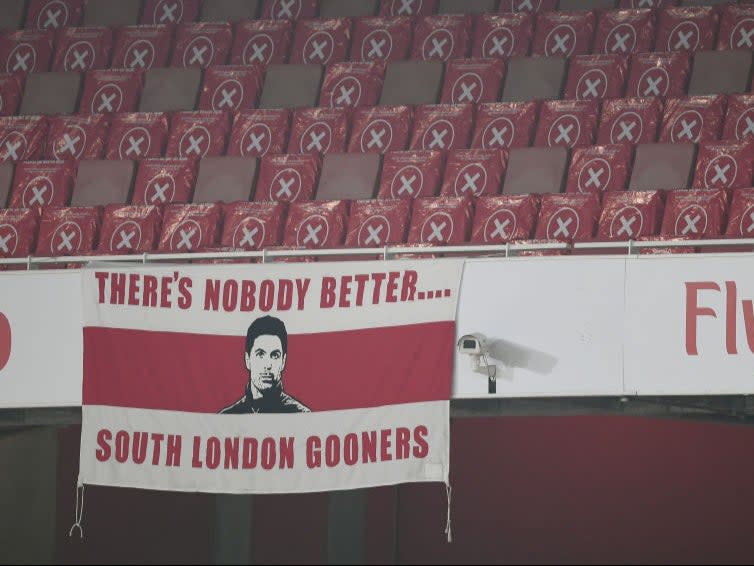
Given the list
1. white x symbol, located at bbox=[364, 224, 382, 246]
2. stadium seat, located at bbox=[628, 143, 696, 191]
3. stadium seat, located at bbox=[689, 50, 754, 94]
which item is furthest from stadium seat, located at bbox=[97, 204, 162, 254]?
stadium seat, located at bbox=[689, 50, 754, 94]

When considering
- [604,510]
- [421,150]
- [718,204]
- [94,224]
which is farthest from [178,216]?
[604,510]

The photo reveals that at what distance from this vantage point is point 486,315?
3244mm

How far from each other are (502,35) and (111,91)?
4.35 feet

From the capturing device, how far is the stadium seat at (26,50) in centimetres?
509

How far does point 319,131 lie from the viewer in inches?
175

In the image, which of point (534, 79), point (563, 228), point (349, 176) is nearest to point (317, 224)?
point (349, 176)

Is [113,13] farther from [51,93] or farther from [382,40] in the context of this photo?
[382,40]

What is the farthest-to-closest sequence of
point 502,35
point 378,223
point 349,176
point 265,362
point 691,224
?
point 502,35 → point 349,176 → point 378,223 → point 691,224 → point 265,362

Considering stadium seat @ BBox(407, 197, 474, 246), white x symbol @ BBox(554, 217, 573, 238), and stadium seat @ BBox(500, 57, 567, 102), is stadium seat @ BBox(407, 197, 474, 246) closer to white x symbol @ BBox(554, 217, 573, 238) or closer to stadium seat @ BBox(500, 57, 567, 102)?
white x symbol @ BBox(554, 217, 573, 238)

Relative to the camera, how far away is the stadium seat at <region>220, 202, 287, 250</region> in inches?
160

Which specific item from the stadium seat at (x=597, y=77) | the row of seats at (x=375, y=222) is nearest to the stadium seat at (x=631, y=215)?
the row of seats at (x=375, y=222)

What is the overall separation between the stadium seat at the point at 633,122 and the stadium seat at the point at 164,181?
1.24 m

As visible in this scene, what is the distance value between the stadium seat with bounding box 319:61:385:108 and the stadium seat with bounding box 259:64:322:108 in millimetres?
47

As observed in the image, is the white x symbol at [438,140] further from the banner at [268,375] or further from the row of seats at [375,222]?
the banner at [268,375]
